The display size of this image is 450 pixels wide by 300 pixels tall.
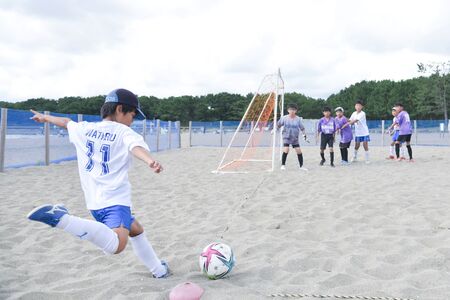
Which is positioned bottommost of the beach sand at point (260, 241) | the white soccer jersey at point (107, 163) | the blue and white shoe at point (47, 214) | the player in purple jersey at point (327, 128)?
the beach sand at point (260, 241)

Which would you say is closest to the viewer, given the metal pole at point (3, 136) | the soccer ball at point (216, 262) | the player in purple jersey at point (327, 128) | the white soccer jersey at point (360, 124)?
the soccer ball at point (216, 262)

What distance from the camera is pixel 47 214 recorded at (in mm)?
2375

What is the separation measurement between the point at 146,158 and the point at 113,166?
436 mm

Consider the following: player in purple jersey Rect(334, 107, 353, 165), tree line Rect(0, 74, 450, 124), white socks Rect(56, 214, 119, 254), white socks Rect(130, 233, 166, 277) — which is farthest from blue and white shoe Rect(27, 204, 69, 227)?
tree line Rect(0, 74, 450, 124)

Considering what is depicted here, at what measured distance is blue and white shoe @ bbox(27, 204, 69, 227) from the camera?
7.68ft

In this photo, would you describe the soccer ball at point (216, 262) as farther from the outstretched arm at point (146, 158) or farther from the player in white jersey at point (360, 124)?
the player in white jersey at point (360, 124)

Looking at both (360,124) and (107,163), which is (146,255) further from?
(360,124)

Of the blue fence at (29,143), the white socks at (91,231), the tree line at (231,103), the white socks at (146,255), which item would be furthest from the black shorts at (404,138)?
the tree line at (231,103)

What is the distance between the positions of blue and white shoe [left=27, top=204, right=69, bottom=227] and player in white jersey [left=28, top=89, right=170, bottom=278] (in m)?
0.24

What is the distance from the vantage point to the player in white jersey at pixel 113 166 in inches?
107

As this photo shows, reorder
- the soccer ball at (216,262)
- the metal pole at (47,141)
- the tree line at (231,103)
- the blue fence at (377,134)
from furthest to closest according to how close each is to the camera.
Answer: the tree line at (231,103)
the blue fence at (377,134)
the metal pole at (47,141)
the soccer ball at (216,262)

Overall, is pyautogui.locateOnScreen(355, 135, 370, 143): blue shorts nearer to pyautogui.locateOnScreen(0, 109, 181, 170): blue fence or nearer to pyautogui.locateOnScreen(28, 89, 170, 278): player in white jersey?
pyautogui.locateOnScreen(0, 109, 181, 170): blue fence

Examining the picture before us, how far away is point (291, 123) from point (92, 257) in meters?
7.32

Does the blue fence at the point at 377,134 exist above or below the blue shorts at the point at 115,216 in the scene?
above
